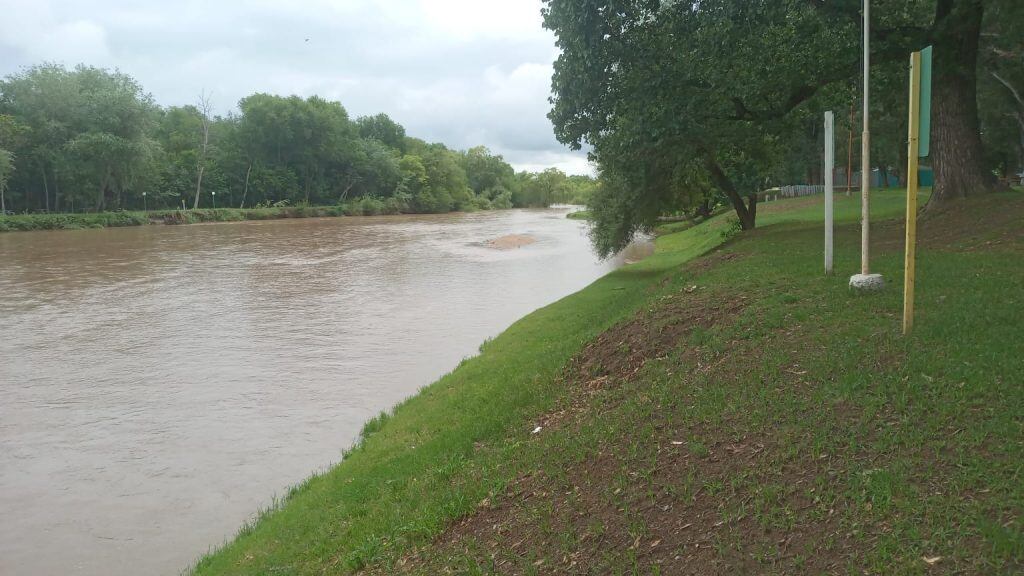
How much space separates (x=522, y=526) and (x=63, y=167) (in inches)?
3187

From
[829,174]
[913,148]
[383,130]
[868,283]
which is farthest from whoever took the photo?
[383,130]

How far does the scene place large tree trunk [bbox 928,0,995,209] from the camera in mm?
15531

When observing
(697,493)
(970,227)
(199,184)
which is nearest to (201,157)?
(199,184)

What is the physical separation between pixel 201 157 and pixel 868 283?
9909cm

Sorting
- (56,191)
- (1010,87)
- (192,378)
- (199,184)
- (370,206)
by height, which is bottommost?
(192,378)

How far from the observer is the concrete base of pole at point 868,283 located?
847 cm

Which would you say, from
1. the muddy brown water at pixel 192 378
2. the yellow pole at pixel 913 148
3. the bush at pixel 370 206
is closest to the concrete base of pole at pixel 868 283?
the yellow pole at pixel 913 148

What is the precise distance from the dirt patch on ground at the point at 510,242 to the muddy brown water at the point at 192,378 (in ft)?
36.9

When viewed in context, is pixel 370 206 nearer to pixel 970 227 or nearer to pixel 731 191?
pixel 731 191

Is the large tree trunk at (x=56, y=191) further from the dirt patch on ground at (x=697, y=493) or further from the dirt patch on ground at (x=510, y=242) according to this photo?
the dirt patch on ground at (x=697, y=493)

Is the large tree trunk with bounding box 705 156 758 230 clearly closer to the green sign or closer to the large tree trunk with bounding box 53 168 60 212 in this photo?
the green sign

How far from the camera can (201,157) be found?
310ft

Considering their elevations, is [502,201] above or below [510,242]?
above

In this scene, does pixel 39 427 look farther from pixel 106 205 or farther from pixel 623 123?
pixel 106 205
